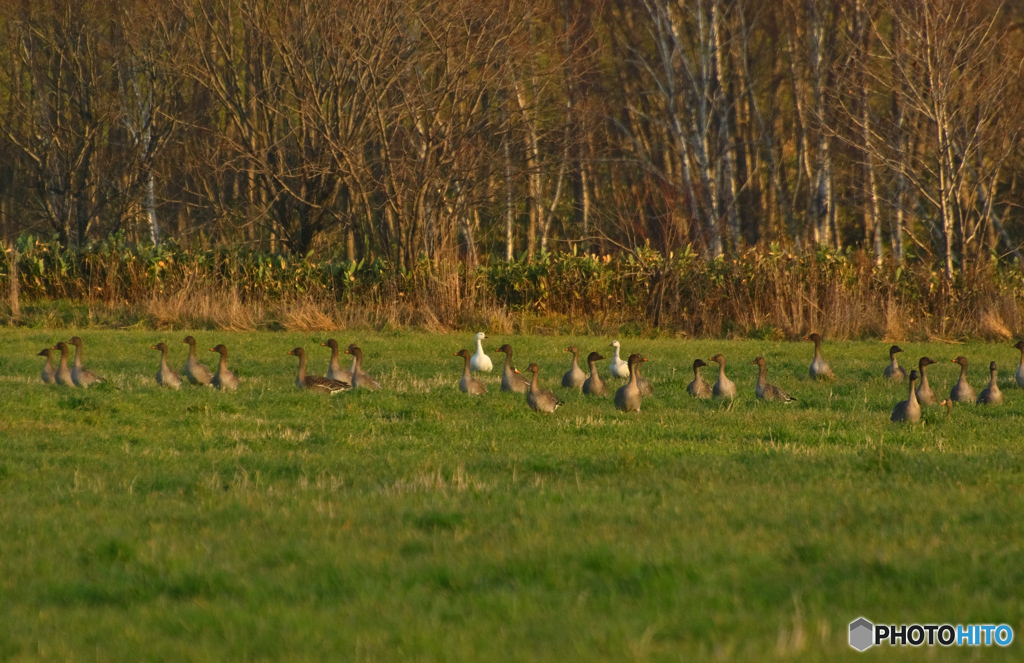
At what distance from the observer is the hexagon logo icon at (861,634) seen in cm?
468

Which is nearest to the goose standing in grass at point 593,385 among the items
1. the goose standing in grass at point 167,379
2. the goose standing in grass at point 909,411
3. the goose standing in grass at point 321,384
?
the goose standing in grass at point 321,384

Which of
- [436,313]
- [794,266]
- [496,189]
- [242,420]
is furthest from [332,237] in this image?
[242,420]

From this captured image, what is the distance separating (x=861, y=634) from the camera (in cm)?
479

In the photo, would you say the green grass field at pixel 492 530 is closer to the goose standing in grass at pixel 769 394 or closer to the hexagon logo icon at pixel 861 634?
the hexagon logo icon at pixel 861 634

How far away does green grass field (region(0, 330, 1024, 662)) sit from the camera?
4898 mm

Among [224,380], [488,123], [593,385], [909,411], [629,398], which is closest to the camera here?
[909,411]

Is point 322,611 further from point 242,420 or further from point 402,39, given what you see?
point 402,39
